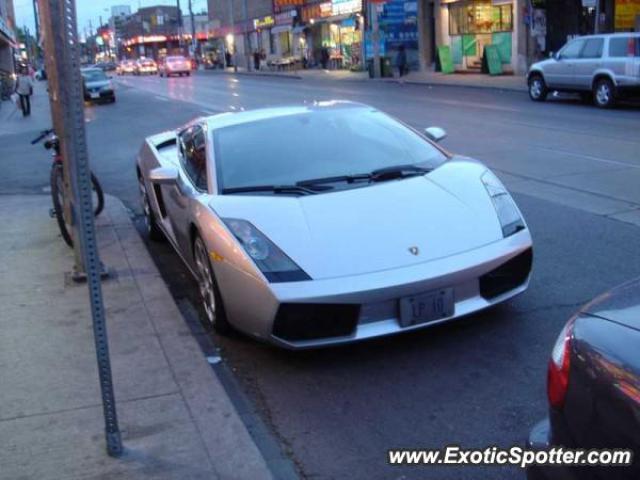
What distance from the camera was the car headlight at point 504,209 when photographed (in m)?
4.84

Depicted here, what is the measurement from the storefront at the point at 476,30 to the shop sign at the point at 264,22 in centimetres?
3131

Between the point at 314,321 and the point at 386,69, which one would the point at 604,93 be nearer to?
the point at 314,321

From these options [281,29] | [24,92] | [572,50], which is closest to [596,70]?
[572,50]

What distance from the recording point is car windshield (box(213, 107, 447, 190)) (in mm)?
5332

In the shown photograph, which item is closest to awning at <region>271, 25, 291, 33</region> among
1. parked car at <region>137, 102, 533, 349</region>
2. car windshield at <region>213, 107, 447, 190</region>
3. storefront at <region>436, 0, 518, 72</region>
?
storefront at <region>436, 0, 518, 72</region>

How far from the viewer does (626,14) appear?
27.8m

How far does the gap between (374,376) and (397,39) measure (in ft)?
129

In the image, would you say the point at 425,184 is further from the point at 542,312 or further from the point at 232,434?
the point at 232,434

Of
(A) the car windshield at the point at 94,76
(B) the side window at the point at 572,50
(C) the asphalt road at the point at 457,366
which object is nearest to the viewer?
(C) the asphalt road at the point at 457,366

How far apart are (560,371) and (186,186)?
3.82 m

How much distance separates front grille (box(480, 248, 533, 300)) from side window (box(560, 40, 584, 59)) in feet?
57.4

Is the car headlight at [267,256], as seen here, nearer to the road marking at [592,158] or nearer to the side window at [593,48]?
the road marking at [592,158]

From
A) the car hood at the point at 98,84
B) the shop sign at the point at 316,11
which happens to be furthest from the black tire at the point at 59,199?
the shop sign at the point at 316,11

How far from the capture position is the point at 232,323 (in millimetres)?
4805
